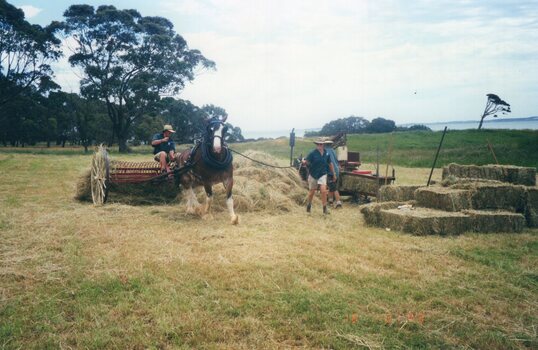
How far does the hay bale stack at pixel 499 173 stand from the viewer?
31.5 ft

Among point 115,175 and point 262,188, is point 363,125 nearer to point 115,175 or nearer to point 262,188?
point 262,188

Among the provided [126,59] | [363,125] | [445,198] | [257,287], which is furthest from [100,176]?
[363,125]

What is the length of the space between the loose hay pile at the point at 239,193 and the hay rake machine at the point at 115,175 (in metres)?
0.19

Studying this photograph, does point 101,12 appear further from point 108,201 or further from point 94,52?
point 108,201

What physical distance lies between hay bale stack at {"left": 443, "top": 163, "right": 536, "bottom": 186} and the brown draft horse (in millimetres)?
6001

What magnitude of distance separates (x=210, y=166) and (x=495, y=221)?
21.1ft

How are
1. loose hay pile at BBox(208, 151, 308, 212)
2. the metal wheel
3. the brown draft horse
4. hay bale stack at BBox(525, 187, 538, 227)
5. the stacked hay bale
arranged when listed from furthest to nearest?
loose hay pile at BBox(208, 151, 308, 212) → the metal wheel → hay bale stack at BBox(525, 187, 538, 227) → the brown draft horse → the stacked hay bale

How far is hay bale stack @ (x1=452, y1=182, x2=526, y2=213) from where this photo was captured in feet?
27.8

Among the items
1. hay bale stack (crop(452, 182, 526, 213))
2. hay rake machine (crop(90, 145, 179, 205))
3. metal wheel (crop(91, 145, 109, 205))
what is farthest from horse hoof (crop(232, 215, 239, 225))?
hay bale stack (crop(452, 182, 526, 213))

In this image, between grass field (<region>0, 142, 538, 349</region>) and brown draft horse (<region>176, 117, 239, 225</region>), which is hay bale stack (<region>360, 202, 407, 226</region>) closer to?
grass field (<region>0, 142, 538, 349</region>)

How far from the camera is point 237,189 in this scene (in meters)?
10.1

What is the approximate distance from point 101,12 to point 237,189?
3126 centimetres

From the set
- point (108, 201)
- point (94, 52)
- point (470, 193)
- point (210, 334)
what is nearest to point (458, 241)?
point (470, 193)

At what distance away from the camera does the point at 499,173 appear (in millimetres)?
9992
